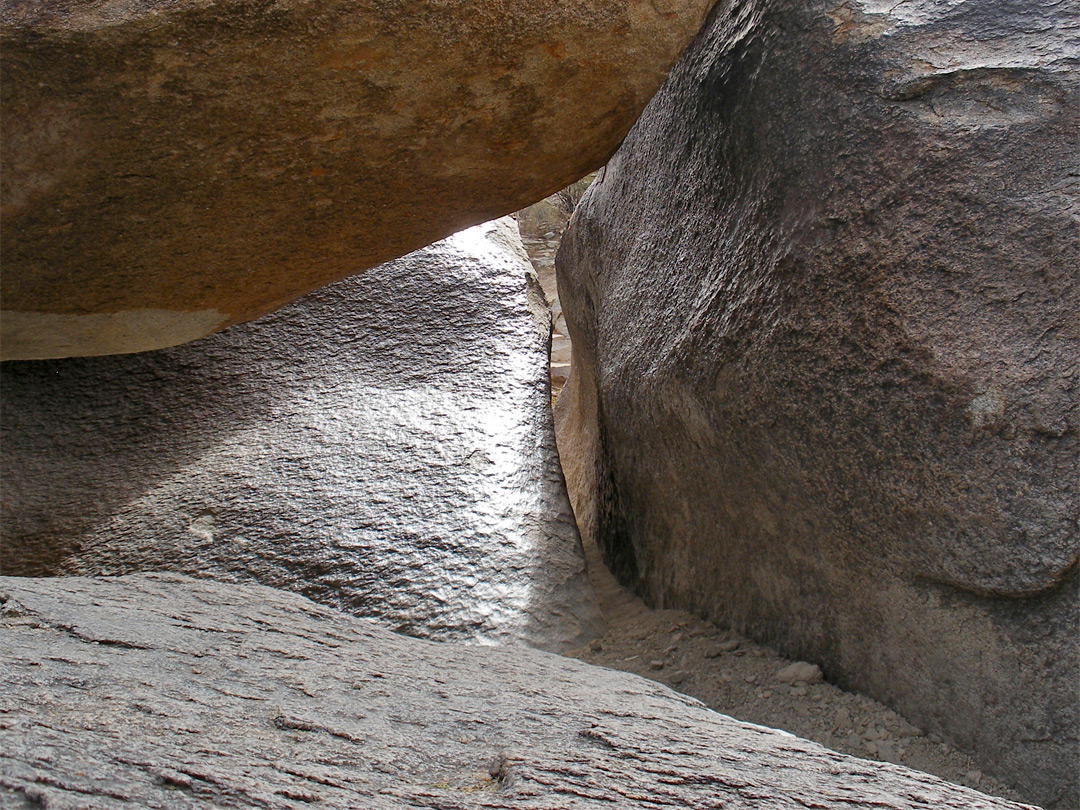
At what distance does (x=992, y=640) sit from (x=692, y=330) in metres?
0.60

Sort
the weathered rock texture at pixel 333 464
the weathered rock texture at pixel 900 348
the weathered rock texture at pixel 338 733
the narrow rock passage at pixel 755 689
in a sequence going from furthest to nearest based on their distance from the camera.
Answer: the weathered rock texture at pixel 333 464, the narrow rock passage at pixel 755 689, the weathered rock texture at pixel 900 348, the weathered rock texture at pixel 338 733

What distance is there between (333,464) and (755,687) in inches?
33.9

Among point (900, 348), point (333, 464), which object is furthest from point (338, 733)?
point (333, 464)

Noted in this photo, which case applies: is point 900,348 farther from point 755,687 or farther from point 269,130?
point 269,130

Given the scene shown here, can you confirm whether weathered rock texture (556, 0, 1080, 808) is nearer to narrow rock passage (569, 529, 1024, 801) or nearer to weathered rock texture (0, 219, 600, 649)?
narrow rock passage (569, 529, 1024, 801)

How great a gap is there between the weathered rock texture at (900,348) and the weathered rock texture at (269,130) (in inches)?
8.8

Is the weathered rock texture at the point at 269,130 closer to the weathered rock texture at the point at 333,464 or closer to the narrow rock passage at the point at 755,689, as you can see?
the weathered rock texture at the point at 333,464

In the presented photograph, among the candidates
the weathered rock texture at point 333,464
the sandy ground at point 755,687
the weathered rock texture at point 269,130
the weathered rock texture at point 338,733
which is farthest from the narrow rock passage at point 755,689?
the weathered rock texture at point 269,130

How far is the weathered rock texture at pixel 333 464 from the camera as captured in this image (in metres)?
1.58

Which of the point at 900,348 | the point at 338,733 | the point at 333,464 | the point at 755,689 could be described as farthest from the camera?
→ the point at 333,464

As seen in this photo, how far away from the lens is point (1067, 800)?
3.22 feet

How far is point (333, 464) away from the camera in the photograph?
1755 millimetres

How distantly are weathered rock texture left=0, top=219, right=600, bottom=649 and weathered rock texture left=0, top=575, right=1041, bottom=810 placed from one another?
0.46 metres

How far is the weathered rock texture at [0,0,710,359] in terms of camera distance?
1.06m
